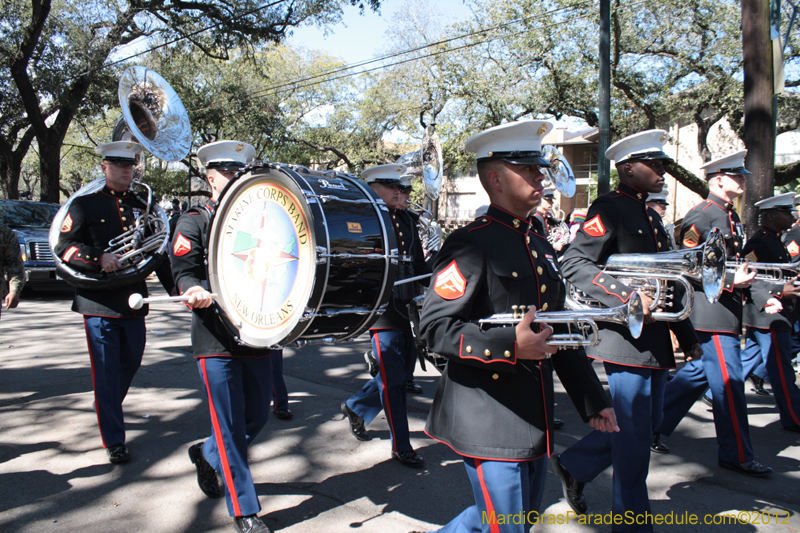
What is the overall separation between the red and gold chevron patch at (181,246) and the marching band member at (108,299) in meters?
1.06

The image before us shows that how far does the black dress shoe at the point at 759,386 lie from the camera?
20.1 feet

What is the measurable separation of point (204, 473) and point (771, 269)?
15.1ft

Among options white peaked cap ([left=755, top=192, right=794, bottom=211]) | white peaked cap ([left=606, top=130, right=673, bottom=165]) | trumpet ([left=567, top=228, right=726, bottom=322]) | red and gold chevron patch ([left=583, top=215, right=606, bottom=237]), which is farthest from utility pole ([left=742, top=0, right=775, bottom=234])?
red and gold chevron patch ([left=583, top=215, right=606, bottom=237])

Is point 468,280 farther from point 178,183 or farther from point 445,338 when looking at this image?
point 178,183

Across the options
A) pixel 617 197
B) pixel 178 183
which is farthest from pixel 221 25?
pixel 178 183

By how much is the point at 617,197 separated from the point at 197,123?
26017mm

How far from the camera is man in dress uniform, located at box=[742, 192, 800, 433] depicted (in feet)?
16.0

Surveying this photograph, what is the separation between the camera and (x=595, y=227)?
10.9 ft

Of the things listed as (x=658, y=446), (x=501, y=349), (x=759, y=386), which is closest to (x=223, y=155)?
(x=501, y=349)

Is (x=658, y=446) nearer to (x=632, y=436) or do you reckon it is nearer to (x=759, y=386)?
(x=632, y=436)

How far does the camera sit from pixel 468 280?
2.12m

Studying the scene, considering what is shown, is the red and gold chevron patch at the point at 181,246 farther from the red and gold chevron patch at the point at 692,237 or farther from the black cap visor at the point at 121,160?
the red and gold chevron patch at the point at 692,237

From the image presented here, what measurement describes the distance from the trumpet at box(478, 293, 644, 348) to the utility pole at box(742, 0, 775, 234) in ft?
18.2

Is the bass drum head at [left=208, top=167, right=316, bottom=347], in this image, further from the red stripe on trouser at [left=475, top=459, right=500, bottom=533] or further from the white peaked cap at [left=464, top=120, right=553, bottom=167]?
the red stripe on trouser at [left=475, top=459, right=500, bottom=533]
